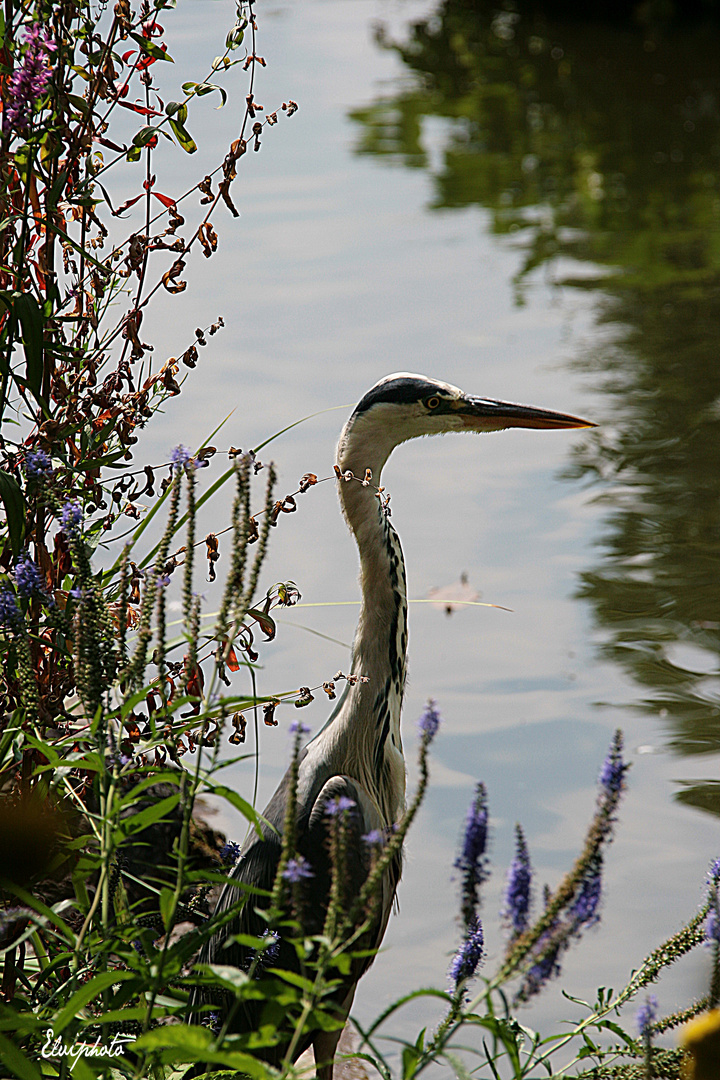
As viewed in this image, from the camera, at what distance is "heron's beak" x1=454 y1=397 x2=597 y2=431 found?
2.70m

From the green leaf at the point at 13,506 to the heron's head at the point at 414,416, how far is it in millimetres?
882

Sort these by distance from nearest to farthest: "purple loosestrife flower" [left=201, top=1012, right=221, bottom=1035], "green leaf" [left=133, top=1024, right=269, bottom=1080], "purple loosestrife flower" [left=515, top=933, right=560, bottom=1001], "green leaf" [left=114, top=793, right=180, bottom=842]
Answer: "green leaf" [left=133, top=1024, right=269, bottom=1080], "purple loosestrife flower" [left=515, top=933, right=560, bottom=1001], "green leaf" [left=114, top=793, right=180, bottom=842], "purple loosestrife flower" [left=201, top=1012, right=221, bottom=1035]

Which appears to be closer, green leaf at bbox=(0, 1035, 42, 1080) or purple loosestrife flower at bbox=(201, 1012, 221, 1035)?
green leaf at bbox=(0, 1035, 42, 1080)

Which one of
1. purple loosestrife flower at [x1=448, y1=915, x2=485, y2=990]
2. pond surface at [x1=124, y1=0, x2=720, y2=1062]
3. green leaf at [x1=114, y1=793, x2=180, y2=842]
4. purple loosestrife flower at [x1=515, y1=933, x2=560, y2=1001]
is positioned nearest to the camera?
purple loosestrife flower at [x1=515, y1=933, x2=560, y2=1001]

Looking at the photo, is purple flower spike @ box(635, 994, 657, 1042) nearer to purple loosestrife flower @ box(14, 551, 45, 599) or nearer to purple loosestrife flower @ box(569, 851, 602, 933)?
purple loosestrife flower @ box(569, 851, 602, 933)

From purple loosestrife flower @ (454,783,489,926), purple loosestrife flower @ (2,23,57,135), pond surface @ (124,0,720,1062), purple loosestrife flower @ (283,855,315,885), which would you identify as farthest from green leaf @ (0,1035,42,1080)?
pond surface @ (124,0,720,1062)

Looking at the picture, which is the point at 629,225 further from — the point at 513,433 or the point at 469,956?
the point at 469,956

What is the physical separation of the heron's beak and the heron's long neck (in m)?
0.33

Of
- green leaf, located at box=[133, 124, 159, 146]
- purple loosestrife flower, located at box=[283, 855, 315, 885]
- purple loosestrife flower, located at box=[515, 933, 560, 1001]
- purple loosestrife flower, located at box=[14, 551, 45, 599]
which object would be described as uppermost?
green leaf, located at box=[133, 124, 159, 146]

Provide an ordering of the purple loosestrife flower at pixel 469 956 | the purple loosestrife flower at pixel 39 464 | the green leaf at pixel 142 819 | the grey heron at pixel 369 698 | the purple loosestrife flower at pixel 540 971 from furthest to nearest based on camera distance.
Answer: the grey heron at pixel 369 698 < the purple loosestrife flower at pixel 39 464 < the purple loosestrife flower at pixel 469 956 < the green leaf at pixel 142 819 < the purple loosestrife flower at pixel 540 971

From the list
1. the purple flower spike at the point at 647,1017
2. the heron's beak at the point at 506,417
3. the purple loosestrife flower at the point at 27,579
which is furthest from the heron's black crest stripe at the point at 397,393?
the purple flower spike at the point at 647,1017

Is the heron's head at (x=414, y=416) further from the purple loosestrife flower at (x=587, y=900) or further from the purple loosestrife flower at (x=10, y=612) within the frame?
the purple loosestrife flower at (x=587, y=900)

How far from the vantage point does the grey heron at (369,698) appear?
2297 millimetres

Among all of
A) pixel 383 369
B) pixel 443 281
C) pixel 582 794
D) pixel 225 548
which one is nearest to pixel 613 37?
pixel 443 281
